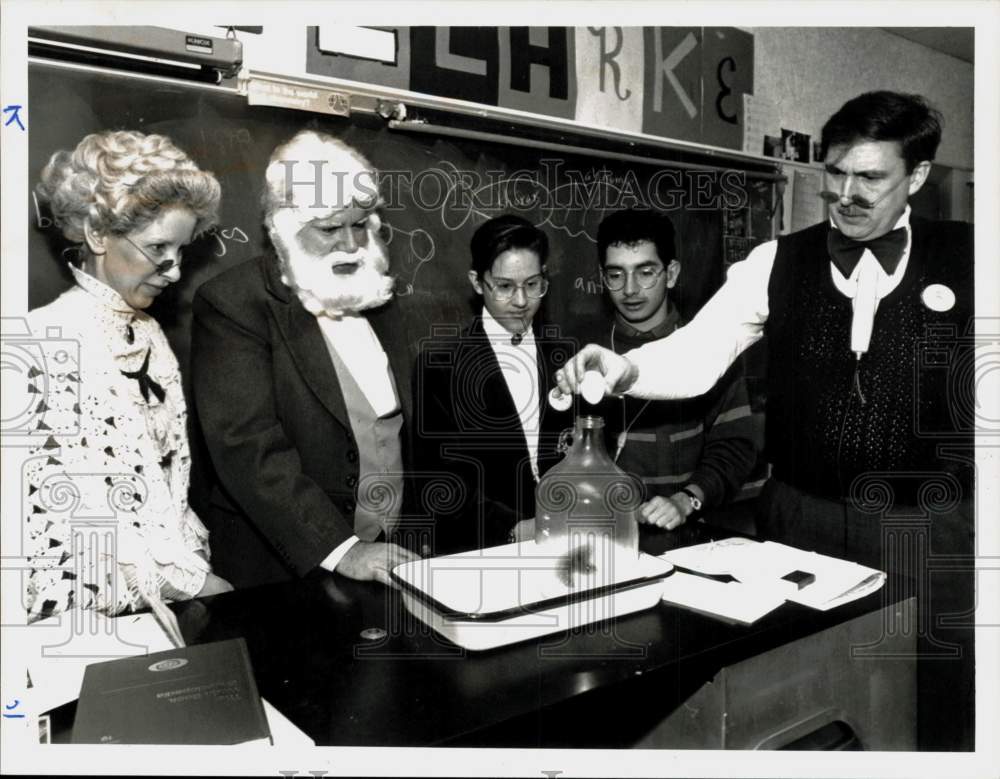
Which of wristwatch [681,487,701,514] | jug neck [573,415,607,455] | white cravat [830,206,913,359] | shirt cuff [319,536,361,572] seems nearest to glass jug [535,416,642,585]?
jug neck [573,415,607,455]

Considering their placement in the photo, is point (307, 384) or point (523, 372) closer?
point (307, 384)

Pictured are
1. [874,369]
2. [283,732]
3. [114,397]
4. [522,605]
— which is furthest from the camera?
[874,369]

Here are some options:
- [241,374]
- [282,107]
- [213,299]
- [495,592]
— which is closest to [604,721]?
[495,592]

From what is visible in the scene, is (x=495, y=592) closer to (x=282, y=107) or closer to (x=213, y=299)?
(x=213, y=299)

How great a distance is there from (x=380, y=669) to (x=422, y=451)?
407 millimetres

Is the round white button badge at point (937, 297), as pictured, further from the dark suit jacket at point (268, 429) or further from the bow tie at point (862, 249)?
the dark suit jacket at point (268, 429)

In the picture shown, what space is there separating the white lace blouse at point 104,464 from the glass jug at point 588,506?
576 mm

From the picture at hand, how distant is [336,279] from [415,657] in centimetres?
62

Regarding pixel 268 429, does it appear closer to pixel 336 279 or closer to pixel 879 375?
pixel 336 279

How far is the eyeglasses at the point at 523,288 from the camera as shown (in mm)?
1459

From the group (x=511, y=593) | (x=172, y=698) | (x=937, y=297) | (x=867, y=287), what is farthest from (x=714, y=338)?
(x=172, y=698)

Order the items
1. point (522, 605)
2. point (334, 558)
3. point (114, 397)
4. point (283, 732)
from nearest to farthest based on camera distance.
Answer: point (283, 732)
point (522, 605)
point (114, 397)
point (334, 558)

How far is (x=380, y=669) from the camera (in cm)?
113

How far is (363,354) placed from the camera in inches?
55.4
